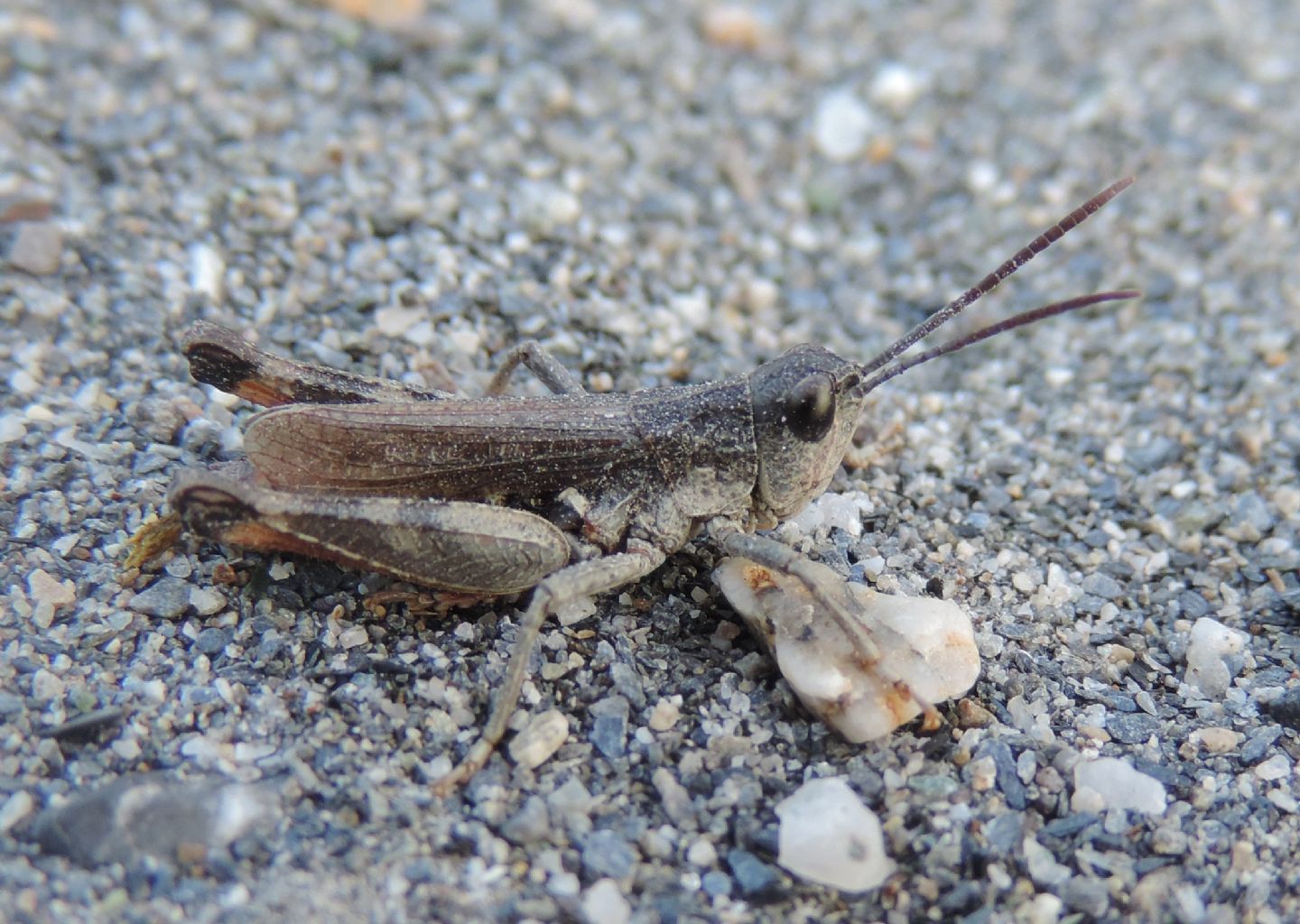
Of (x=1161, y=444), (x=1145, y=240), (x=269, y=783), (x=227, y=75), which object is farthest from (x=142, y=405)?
(x=1145, y=240)

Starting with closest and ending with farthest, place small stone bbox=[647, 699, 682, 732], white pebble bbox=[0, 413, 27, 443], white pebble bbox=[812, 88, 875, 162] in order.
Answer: small stone bbox=[647, 699, 682, 732] → white pebble bbox=[0, 413, 27, 443] → white pebble bbox=[812, 88, 875, 162]

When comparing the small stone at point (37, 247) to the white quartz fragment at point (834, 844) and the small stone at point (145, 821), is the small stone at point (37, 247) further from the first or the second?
the white quartz fragment at point (834, 844)

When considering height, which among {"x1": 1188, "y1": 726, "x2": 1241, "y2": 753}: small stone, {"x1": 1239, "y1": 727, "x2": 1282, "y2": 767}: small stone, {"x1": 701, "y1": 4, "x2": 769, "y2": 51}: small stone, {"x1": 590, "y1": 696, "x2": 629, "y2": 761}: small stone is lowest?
{"x1": 590, "y1": 696, "x2": 629, "y2": 761}: small stone

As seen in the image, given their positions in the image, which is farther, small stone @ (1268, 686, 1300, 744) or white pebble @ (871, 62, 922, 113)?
white pebble @ (871, 62, 922, 113)

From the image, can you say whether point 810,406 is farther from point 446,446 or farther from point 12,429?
point 12,429

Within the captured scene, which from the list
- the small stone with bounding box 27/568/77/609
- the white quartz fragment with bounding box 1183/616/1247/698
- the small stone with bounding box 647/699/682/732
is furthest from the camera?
the white quartz fragment with bounding box 1183/616/1247/698

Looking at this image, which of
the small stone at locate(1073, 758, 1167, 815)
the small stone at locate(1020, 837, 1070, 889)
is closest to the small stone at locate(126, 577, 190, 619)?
the small stone at locate(1020, 837, 1070, 889)

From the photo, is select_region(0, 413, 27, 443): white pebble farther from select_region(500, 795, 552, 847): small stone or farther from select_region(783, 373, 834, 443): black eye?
select_region(783, 373, 834, 443): black eye
